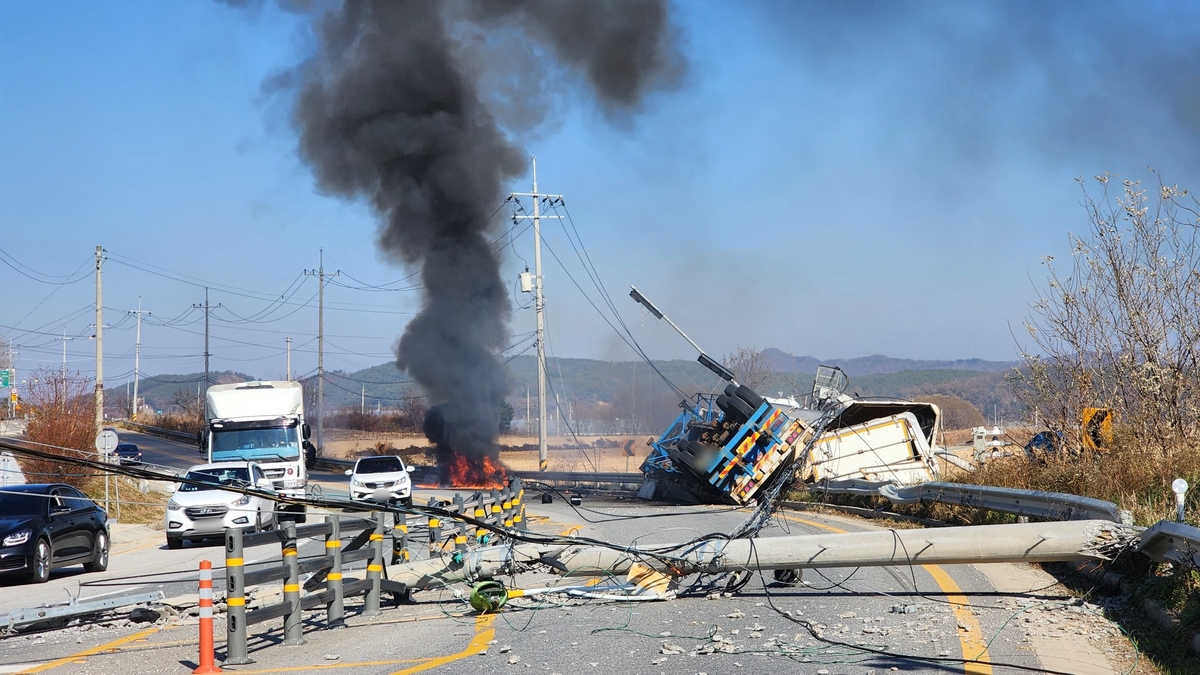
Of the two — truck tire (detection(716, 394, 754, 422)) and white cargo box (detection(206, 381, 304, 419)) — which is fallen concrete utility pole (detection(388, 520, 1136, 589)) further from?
white cargo box (detection(206, 381, 304, 419))

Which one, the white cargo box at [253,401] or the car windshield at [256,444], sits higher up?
the white cargo box at [253,401]

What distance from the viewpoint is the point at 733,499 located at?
2231cm

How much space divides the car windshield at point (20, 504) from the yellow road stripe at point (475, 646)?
335 inches

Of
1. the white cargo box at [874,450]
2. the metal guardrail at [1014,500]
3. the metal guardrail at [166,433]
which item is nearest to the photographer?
the metal guardrail at [1014,500]

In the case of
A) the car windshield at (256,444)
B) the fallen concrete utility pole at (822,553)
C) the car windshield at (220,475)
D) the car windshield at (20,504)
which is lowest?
the fallen concrete utility pole at (822,553)

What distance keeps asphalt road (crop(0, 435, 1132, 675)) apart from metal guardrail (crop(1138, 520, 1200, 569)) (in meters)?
0.68

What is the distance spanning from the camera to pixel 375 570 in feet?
30.1

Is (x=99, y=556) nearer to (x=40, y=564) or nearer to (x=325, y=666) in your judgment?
(x=40, y=564)

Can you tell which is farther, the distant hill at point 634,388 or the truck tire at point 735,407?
the distant hill at point 634,388

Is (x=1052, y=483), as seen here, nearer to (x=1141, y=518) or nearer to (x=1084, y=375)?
(x=1084, y=375)

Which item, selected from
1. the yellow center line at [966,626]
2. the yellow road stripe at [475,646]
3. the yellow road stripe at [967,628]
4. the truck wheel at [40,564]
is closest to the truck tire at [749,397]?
the yellow center line at [966,626]

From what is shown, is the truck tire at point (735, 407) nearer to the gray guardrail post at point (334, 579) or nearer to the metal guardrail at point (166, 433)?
the gray guardrail post at point (334, 579)

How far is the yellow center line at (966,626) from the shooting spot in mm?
6266

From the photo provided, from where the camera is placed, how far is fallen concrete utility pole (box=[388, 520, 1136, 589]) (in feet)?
27.5
